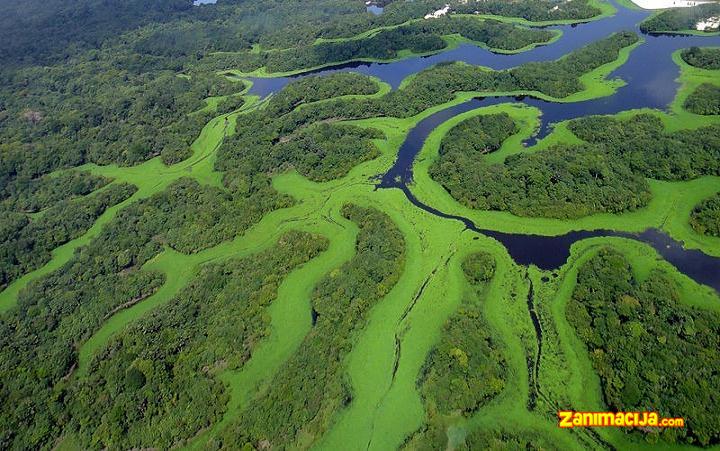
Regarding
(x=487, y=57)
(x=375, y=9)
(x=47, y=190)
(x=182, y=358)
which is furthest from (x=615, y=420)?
(x=375, y=9)

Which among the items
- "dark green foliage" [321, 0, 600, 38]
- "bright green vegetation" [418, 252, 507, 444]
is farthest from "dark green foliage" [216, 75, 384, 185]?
"dark green foliage" [321, 0, 600, 38]

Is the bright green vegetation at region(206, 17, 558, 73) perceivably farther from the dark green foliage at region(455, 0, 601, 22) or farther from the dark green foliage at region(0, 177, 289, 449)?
the dark green foliage at region(0, 177, 289, 449)

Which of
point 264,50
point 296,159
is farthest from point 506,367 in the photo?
point 264,50

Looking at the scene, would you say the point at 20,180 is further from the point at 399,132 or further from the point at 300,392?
the point at 300,392

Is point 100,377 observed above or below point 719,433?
below

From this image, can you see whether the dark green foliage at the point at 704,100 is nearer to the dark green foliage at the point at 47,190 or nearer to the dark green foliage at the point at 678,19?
the dark green foliage at the point at 678,19
